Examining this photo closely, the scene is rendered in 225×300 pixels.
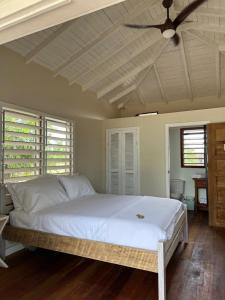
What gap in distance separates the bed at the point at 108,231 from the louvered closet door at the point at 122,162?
90.2 inches

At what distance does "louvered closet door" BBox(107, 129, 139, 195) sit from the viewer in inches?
210

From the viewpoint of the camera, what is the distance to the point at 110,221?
2.31 m

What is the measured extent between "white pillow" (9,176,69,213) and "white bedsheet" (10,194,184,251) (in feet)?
0.31

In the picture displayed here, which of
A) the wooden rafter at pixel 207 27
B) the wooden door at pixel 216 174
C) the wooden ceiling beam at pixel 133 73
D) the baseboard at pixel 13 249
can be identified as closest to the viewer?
the baseboard at pixel 13 249

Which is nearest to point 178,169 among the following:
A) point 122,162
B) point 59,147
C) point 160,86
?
point 122,162

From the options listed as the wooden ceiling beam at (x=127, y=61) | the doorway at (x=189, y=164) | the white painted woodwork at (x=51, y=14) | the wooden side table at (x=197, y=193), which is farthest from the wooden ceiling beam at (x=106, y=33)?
the wooden side table at (x=197, y=193)

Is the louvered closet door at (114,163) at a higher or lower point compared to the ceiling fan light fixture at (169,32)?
lower

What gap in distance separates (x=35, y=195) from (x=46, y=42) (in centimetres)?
231

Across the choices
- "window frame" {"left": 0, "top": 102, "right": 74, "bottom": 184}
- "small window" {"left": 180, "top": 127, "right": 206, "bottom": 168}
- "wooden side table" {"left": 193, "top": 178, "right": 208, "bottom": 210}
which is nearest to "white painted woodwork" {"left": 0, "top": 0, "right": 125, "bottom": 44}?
"window frame" {"left": 0, "top": 102, "right": 74, "bottom": 184}

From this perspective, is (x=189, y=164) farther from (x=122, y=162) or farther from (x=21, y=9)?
(x=21, y=9)

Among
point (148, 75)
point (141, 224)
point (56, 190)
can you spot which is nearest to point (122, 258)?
point (141, 224)

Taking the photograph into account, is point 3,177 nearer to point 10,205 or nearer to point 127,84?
point 10,205

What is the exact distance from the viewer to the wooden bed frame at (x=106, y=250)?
201cm

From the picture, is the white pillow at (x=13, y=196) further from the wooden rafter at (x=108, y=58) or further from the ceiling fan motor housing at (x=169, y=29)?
the ceiling fan motor housing at (x=169, y=29)
